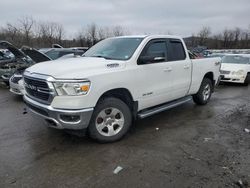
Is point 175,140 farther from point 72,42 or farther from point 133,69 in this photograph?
point 72,42

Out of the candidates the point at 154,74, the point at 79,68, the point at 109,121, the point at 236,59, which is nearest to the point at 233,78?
the point at 236,59

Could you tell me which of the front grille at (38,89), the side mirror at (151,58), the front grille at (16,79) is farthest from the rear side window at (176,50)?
the front grille at (16,79)

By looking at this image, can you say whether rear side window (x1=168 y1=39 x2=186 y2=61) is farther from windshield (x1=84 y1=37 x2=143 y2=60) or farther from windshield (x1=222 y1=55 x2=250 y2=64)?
windshield (x1=222 y1=55 x2=250 y2=64)

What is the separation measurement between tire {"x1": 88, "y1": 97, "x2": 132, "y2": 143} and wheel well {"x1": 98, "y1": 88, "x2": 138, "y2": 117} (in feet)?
0.30

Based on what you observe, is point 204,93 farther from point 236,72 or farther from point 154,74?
point 236,72

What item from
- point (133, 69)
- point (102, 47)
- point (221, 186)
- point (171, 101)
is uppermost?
point (102, 47)

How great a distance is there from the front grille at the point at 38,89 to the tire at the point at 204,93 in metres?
4.43

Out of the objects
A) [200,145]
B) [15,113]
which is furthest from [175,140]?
[15,113]

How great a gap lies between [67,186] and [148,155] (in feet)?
4.58

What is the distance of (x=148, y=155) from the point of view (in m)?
3.74

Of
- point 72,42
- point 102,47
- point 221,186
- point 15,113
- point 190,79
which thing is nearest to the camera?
point 221,186

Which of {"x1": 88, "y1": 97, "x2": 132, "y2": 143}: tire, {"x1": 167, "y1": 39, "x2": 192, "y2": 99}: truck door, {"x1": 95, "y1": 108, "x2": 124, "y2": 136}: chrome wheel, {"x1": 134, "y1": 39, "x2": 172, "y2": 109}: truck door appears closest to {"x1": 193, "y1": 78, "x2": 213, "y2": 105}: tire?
{"x1": 167, "y1": 39, "x2": 192, "y2": 99}: truck door

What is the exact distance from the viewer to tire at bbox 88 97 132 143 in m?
3.92

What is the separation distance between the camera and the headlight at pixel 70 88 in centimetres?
349
